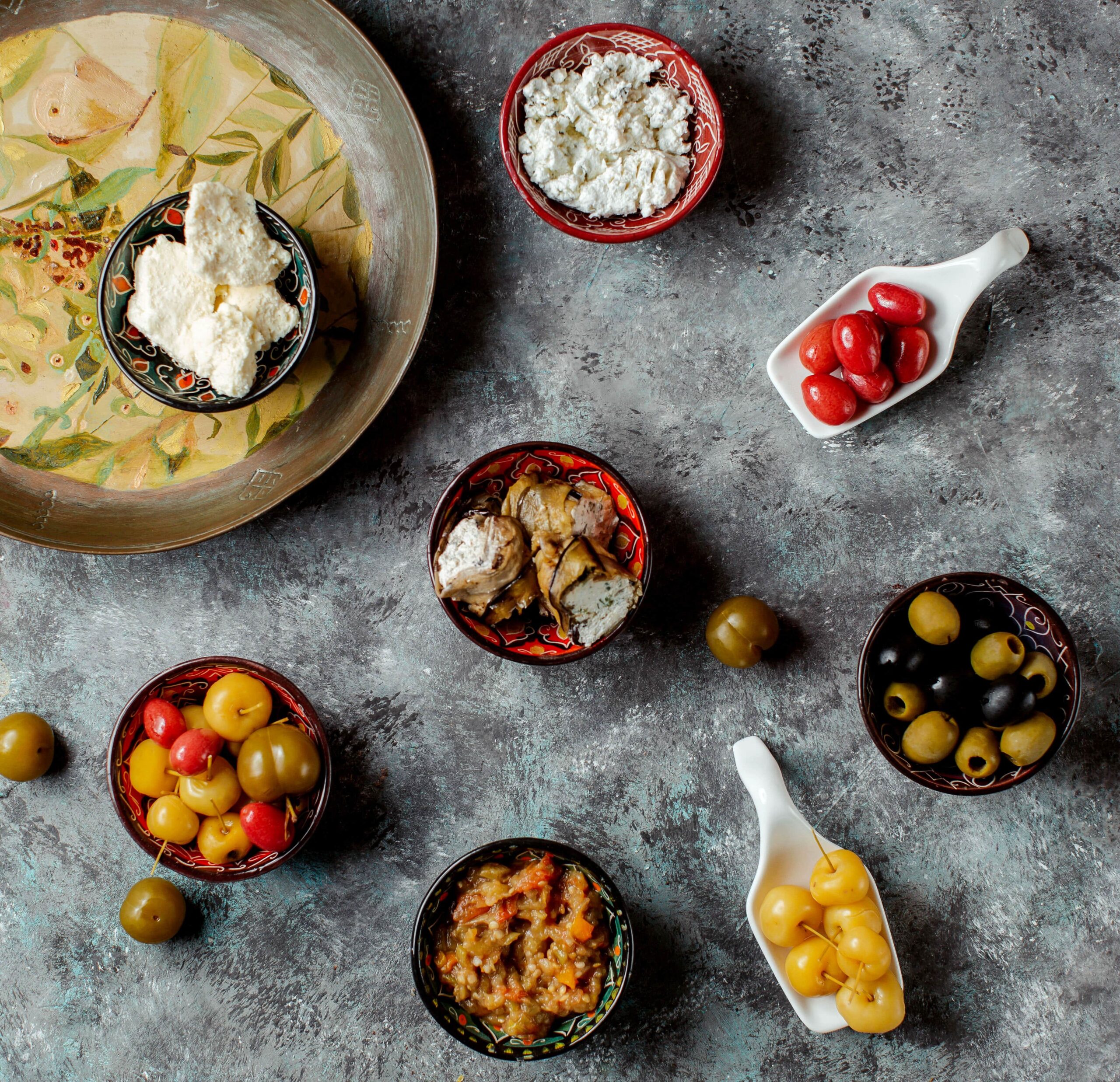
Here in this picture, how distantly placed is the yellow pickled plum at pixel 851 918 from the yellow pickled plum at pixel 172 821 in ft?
4.61

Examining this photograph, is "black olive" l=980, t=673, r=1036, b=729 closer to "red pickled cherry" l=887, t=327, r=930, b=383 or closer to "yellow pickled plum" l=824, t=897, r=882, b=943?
"yellow pickled plum" l=824, t=897, r=882, b=943

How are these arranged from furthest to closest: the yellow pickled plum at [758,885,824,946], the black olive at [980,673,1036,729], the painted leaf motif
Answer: the painted leaf motif
the yellow pickled plum at [758,885,824,946]
the black olive at [980,673,1036,729]

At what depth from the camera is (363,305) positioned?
184cm

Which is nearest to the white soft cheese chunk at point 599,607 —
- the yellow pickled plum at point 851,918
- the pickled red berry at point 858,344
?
the pickled red berry at point 858,344

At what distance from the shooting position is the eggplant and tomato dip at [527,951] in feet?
5.67

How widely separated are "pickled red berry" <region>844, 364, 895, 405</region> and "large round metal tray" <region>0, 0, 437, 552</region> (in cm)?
96

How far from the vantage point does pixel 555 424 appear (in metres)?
1.93

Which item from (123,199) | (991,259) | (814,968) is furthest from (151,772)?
(991,259)

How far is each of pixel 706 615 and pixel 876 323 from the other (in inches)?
30.1

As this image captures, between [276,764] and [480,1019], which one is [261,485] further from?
[480,1019]

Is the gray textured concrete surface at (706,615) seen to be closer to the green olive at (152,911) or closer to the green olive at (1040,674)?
the green olive at (152,911)

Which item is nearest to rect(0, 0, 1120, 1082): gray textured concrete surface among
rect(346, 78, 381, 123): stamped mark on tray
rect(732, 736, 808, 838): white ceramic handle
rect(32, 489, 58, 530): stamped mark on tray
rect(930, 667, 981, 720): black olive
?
rect(732, 736, 808, 838): white ceramic handle

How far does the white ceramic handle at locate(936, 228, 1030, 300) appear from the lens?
180 centimetres

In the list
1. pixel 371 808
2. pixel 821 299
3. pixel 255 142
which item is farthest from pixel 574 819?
pixel 255 142
